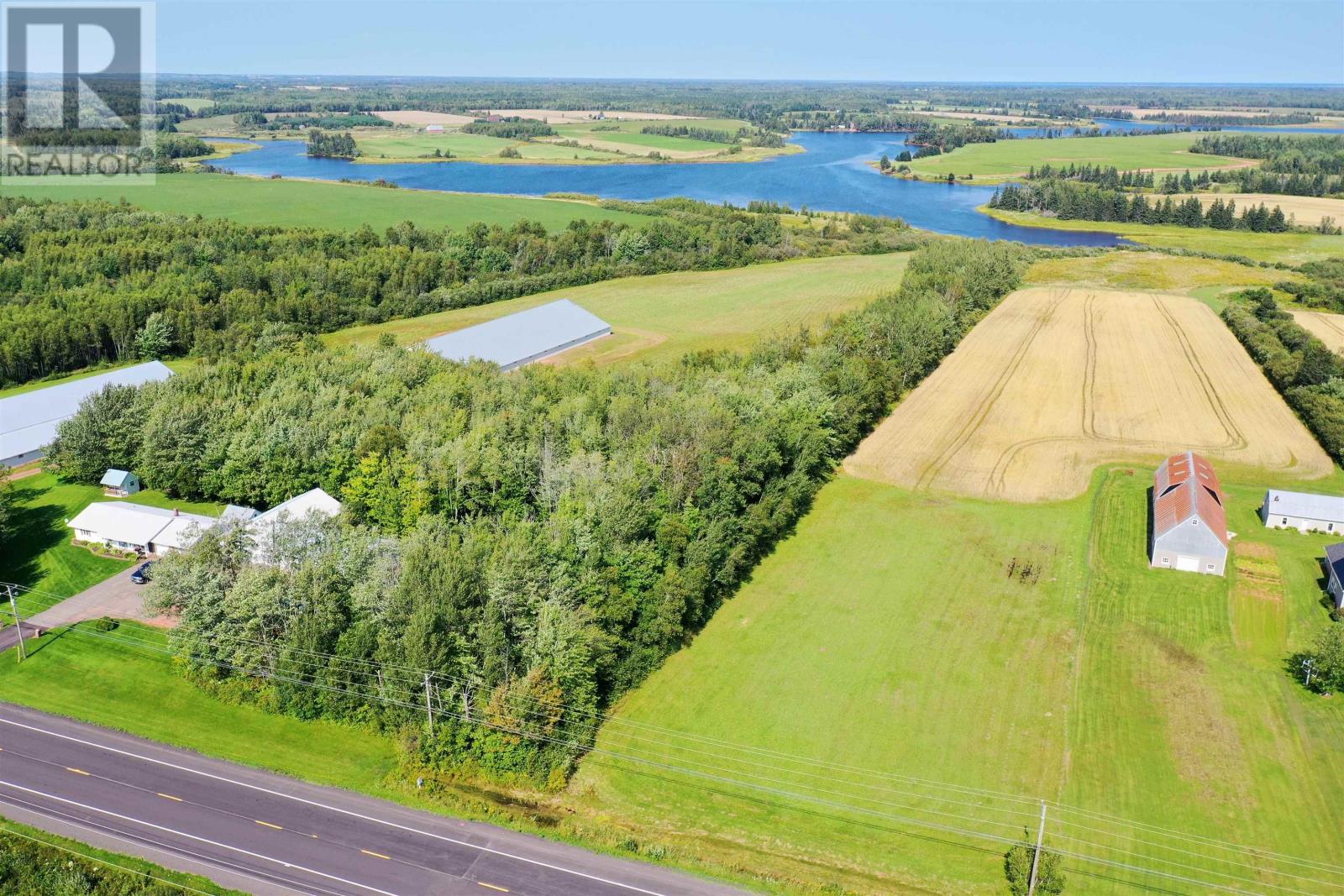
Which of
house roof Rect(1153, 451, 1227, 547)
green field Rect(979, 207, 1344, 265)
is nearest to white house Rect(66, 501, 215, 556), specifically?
house roof Rect(1153, 451, 1227, 547)

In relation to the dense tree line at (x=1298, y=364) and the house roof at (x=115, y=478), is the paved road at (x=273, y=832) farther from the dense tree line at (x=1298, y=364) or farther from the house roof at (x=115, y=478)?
the dense tree line at (x=1298, y=364)

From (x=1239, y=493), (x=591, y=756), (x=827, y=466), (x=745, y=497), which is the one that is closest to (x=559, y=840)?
(x=591, y=756)

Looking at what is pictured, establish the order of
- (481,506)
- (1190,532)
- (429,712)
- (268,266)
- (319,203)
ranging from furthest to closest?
(319,203) → (268,266) → (481,506) → (1190,532) → (429,712)

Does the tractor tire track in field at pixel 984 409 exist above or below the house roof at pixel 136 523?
above

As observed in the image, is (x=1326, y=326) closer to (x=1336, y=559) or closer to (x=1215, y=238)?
(x=1336, y=559)

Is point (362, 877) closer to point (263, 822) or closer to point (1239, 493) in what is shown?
point (263, 822)

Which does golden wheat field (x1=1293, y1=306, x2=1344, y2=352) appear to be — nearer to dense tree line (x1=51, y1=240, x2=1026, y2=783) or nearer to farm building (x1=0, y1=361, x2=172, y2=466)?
dense tree line (x1=51, y1=240, x2=1026, y2=783)

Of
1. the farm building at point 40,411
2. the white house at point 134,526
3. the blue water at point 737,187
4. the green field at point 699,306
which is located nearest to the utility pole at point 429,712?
the white house at point 134,526

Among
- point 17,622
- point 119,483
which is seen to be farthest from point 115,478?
point 17,622
